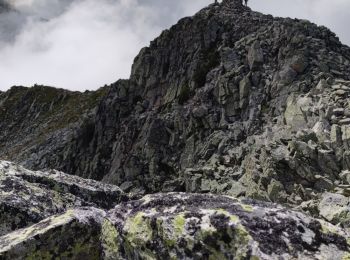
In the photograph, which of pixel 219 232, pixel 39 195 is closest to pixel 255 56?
pixel 39 195

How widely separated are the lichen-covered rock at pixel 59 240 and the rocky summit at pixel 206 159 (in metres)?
0.02

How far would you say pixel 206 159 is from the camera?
181 feet

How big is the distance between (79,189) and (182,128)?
168 feet

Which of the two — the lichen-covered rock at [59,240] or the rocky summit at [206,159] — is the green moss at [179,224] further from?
the lichen-covered rock at [59,240]

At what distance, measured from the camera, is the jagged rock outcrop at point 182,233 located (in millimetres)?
6586

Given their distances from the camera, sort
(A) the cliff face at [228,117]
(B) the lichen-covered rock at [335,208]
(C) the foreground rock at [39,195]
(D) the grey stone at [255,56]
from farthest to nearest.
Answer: (D) the grey stone at [255,56]
(A) the cliff face at [228,117]
(B) the lichen-covered rock at [335,208]
(C) the foreground rock at [39,195]

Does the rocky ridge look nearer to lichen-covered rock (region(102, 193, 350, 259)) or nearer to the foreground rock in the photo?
lichen-covered rock (region(102, 193, 350, 259))

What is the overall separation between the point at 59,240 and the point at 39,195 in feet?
11.2

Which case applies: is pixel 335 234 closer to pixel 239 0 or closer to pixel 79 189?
pixel 79 189

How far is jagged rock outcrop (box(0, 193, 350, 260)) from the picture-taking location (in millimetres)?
6586

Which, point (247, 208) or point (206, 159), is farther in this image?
point (206, 159)

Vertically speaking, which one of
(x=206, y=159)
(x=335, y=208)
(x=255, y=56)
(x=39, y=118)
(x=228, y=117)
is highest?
(x=255, y=56)

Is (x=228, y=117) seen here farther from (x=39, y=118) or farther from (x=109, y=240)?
(x=39, y=118)

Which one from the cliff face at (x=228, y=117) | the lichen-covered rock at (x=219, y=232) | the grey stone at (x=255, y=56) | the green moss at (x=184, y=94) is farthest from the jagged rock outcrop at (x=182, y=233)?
the green moss at (x=184, y=94)
